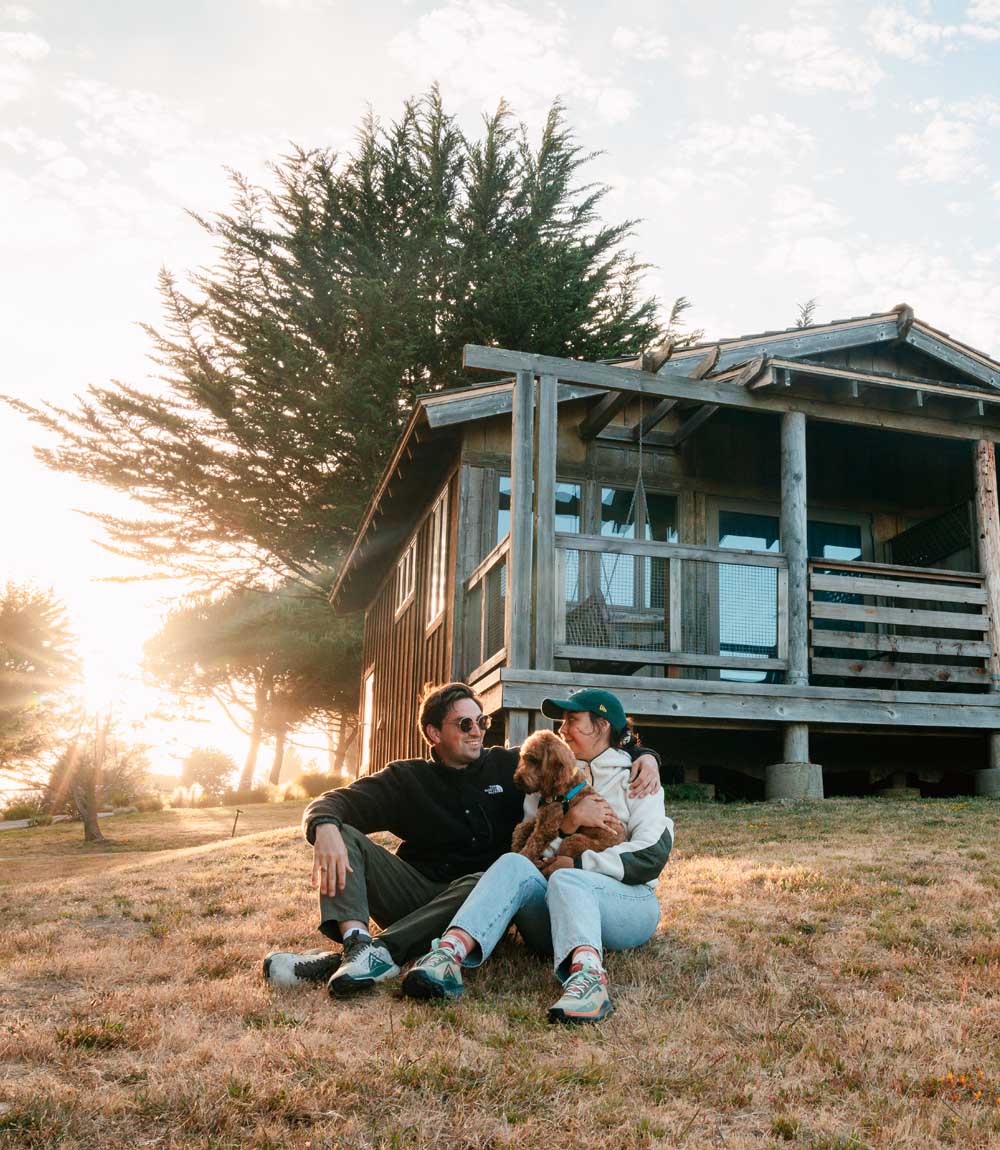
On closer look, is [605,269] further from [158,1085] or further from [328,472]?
[158,1085]

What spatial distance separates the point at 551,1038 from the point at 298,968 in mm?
1079

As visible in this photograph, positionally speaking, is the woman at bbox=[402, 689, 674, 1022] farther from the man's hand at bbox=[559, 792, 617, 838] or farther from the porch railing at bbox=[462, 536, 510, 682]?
the porch railing at bbox=[462, 536, 510, 682]

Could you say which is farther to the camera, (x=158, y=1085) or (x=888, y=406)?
(x=888, y=406)

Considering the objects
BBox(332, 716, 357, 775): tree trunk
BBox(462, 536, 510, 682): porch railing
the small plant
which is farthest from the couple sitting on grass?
BBox(332, 716, 357, 775): tree trunk

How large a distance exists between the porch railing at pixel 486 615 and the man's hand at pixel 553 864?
5059mm

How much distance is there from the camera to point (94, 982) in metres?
3.98

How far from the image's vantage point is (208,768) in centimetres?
4138

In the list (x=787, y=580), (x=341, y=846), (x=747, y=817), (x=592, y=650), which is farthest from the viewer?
(x=787, y=580)

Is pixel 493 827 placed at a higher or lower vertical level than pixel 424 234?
lower

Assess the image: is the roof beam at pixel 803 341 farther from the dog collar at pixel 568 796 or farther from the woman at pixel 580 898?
the dog collar at pixel 568 796

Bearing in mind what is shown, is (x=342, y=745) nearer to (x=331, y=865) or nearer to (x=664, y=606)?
(x=664, y=606)

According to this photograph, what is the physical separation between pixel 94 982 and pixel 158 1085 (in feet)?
4.50

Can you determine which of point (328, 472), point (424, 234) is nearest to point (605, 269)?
point (424, 234)

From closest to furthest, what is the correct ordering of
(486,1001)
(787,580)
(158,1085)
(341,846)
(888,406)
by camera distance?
1. (158,1085)
2. (486,1001)
3. (341,846)
4. (787,580)
5. (888,406)
